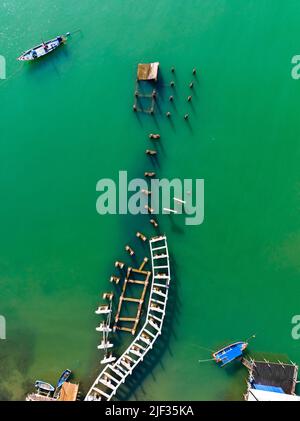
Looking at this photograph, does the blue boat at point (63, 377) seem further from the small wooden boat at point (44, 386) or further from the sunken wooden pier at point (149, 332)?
the sunken wooden pier at point (149, 332)

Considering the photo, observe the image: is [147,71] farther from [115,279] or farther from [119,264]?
[115,279]

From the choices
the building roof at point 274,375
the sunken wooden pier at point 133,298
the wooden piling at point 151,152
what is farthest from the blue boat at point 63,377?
the wooden piling at point 151,152

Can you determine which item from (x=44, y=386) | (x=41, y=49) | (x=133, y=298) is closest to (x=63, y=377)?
(x=44, y=386)

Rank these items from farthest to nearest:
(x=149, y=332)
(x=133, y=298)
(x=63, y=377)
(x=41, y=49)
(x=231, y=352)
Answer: (x=63, y=377), (x=133, y=298), (x=231, y=352), (x=149, y=332), (x=41, y=49)

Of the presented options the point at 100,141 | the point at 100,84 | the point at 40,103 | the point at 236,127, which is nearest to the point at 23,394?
the point at 100,141

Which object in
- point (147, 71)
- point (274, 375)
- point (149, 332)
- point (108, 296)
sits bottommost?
point (274, 375)

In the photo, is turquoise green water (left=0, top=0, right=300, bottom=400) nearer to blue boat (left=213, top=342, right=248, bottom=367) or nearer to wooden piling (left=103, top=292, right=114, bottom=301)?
wooden piling (left=103, top=292, right=114, bottom=301)
